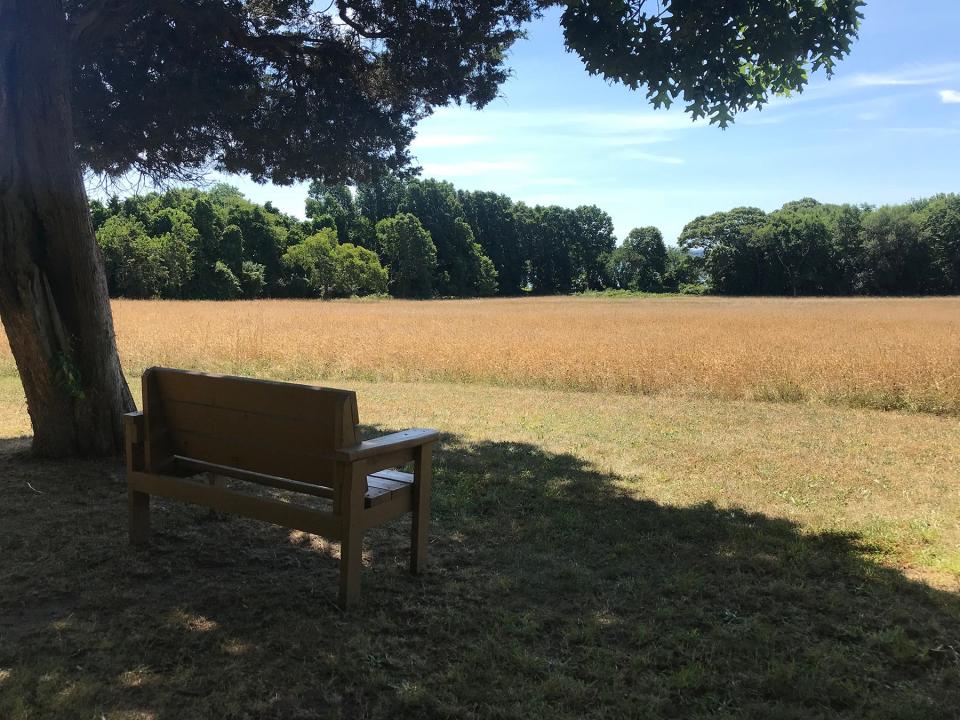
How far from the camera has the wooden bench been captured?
2.98 meters

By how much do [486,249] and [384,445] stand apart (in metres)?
86.6

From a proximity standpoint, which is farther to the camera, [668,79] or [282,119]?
[282,119]

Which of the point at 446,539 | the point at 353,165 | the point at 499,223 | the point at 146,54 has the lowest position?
the point at 446,539

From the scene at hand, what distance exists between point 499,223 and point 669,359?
79147 mm

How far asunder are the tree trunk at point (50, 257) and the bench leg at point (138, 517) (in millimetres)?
1893

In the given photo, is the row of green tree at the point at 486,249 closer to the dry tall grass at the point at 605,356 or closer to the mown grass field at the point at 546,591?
the dry tall grass at the point at 605,356

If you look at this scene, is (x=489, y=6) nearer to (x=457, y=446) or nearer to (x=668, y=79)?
(x=668, y=79)

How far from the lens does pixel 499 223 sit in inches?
3499

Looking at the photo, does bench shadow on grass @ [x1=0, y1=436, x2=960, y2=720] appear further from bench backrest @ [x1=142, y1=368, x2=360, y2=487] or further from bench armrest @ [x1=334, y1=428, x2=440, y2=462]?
bench armrest @ [x1=334, y1=428, x2=440, y2=462]

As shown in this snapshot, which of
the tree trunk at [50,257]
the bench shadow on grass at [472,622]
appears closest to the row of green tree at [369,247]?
the tree trunk at [50,257]

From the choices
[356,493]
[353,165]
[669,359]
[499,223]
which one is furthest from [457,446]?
[499,223]

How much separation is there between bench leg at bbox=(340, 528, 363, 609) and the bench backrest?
0.28m

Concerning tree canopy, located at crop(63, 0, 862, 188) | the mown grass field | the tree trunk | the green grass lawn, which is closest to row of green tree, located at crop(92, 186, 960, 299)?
tree canopy, located at crop(63, 0, 862, 188)

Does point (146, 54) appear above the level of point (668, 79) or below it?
above
